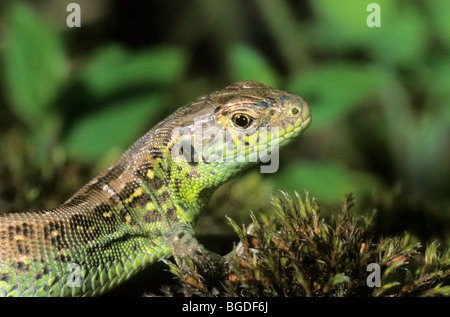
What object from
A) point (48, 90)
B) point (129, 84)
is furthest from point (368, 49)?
point (48, 90)

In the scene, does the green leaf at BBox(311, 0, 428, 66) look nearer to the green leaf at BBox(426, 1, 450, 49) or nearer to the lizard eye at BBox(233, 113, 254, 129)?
the green leaf at BBox(426, 1, 450, 49)

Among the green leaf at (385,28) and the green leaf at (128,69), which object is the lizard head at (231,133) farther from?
the green leaf at (385,28)

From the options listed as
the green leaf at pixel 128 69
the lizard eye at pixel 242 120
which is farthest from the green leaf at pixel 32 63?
the lizard eye at pixel 242 120

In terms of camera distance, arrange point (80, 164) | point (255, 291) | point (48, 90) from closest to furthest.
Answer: point (255, 291)
point (80, 164)
point (48, 90)

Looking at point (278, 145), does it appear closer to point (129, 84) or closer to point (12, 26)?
point (129, 84)

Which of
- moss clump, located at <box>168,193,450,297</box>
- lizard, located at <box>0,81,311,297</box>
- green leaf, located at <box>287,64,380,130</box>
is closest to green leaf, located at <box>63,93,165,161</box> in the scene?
green leaf, located at <box>287,64,380,130</box>

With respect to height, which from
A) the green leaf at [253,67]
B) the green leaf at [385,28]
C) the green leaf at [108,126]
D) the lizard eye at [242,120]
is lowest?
the green leaf at [108,126]

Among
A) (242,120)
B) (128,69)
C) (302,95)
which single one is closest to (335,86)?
→ (302,95)
